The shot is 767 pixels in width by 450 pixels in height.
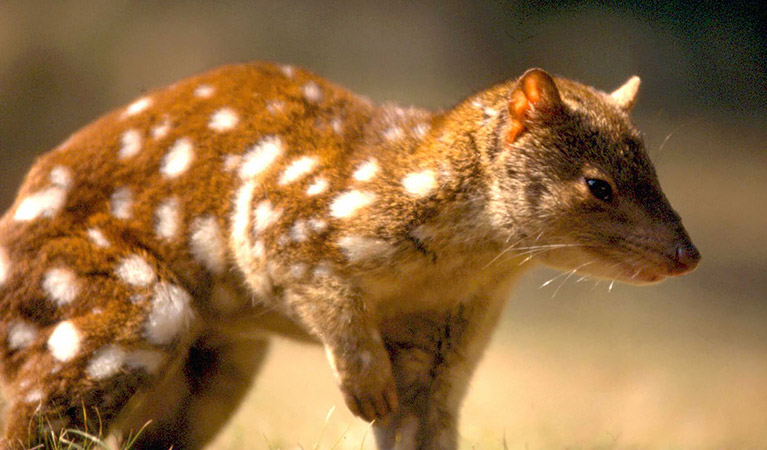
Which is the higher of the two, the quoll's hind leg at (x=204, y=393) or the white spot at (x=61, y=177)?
the white spot at (x=61, y=177)

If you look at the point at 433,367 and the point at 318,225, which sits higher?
the point at 318,225

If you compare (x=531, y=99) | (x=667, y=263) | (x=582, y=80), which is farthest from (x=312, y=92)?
(x=582, y=80)

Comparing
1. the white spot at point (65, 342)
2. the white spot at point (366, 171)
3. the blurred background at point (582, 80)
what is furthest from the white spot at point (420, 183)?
the blurred background at point (582, 80)

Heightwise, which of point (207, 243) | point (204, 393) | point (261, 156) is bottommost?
point (204, 393)

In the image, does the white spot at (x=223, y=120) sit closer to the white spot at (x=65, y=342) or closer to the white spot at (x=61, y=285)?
the white spot at (x=61, y=285)

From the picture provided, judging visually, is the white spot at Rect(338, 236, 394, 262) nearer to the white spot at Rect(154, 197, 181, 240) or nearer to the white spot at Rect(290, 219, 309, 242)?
the white spot at Rect(290, 219, 309, 242)

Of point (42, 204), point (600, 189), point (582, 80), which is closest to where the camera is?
point (600, 189)

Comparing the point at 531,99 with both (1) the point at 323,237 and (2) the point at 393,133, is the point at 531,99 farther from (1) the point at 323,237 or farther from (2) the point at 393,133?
(1) the point at 323,237
